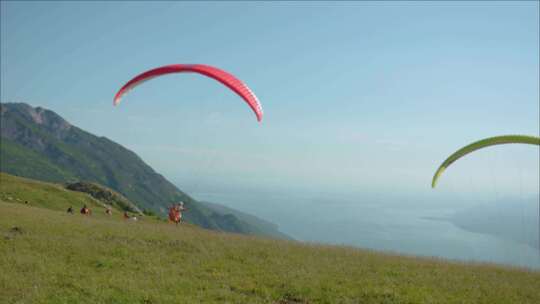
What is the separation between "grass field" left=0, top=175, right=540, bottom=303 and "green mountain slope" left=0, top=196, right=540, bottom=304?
36 millimetres

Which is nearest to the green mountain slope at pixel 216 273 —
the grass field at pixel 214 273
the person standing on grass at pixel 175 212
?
the grass field at pixel 214 273

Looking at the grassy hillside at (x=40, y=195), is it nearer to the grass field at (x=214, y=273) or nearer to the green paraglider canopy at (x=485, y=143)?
the grass field at (x=214, y=273)

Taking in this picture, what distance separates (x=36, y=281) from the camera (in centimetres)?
1295

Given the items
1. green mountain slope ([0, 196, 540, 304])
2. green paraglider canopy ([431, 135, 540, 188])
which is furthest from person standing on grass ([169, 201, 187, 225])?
green paraglider canopy ([431, 135, 540, 188])

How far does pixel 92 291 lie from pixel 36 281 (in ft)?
6.84

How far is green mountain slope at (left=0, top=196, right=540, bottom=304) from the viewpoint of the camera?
1261 cm

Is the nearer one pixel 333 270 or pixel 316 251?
pixel 333 270

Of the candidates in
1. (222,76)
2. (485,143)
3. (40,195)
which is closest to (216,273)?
(222,76)

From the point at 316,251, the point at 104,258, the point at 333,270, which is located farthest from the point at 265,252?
the point at 104,258

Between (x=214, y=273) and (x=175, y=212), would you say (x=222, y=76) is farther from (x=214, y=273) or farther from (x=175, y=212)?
(x=175, y=212)

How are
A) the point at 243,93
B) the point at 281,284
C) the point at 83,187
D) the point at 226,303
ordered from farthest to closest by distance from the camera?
1. the point at 83,187
2. the point at 243,93
3. the point at 281,284
4. the point at 226,303

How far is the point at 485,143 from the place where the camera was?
1488cm

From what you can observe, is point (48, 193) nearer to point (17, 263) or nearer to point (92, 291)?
point (17, 263)

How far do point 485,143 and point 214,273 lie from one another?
1056 cm
